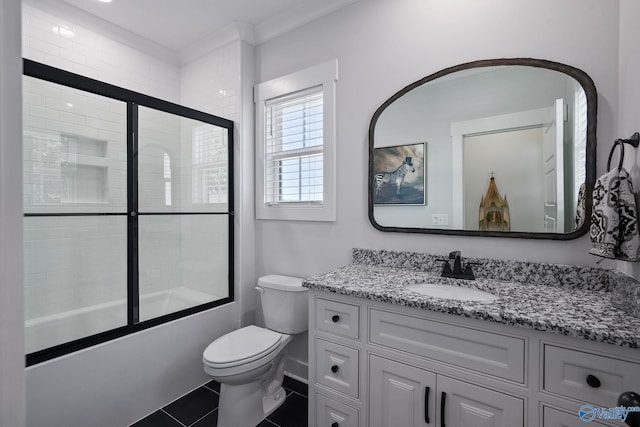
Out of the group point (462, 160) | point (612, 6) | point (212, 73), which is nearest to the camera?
point (612, 6)

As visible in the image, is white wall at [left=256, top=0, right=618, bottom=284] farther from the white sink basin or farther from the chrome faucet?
the white sink basin

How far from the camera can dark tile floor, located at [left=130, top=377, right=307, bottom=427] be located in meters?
1.80

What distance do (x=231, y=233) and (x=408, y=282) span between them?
1491 millimetres

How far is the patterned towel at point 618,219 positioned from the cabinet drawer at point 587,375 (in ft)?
1.25

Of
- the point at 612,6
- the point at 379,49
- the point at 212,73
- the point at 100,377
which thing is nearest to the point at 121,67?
the point at 212,73

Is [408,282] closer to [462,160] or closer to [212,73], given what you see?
[462,160]

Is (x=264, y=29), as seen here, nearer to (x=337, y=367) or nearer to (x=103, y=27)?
(x=103, y=27)

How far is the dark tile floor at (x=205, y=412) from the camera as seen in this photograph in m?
1.80

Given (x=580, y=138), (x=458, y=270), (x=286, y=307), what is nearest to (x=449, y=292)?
(x=458, y=270)

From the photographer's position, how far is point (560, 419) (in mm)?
985

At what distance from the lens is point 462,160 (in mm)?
1642

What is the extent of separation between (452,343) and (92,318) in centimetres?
195

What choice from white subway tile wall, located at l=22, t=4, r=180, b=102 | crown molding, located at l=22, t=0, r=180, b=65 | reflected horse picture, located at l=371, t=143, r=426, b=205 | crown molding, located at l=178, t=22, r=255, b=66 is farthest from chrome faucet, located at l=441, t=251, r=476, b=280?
crown molding, located at l=22, t=0, r=180, b=65

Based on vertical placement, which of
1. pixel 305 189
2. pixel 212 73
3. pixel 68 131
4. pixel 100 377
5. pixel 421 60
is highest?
pixel 212 73
